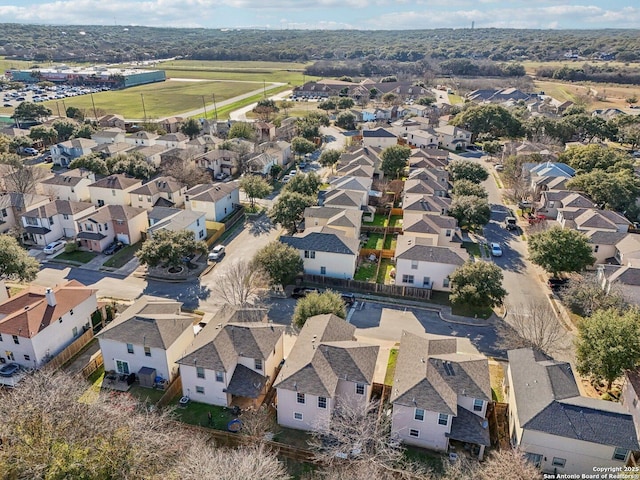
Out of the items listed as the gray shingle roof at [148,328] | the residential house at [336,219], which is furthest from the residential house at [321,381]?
the residential house at [336,219]

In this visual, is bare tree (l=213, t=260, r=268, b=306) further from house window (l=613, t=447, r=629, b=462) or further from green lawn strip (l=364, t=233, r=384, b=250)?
house window (l=613, t=447, r=629, b=462)

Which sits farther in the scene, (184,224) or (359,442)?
(184,224)

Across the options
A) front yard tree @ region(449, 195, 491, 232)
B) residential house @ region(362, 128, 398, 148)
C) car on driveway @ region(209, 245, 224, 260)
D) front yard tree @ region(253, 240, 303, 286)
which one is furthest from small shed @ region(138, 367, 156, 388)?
residential house @ region(362, 128, 398, 148)

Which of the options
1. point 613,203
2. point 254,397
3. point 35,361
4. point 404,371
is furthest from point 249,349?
point 613,203

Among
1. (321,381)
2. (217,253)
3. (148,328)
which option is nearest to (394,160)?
(217,253)

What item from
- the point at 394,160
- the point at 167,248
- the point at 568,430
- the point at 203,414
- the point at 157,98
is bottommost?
the point at 203,414

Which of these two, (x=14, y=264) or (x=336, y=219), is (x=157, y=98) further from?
(x=14, y=264)

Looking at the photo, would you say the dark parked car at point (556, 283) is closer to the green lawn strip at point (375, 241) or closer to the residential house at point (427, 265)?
the residential house at point (427, 265)
